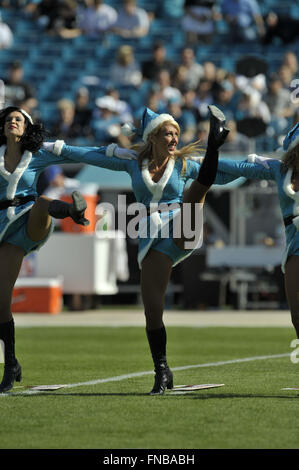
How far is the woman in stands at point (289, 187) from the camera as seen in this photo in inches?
259

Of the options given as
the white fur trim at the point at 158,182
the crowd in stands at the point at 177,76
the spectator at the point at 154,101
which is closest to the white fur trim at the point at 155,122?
the white fur trim at the point at 158,182

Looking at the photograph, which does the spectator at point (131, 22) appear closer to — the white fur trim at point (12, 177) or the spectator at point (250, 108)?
the spectator at point (250, 108)

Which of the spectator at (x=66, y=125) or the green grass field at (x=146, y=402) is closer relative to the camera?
the green grass field at (x=146, y=402)

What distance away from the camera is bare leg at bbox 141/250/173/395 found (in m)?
6.81

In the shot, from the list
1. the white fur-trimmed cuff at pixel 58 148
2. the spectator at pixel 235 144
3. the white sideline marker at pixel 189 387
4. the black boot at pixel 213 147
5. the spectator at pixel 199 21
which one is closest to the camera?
the black boot at pixel 213 147

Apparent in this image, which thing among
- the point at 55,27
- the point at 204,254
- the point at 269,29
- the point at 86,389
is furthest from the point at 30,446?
the point at 55,27

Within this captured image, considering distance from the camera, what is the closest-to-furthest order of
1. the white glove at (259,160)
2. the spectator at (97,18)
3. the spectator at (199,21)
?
the white glove at (259,160)
the spectator at (199,21)
the spectator at (97,18)

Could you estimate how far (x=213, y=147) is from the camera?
6574mm

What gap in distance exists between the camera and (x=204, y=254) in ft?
54.3

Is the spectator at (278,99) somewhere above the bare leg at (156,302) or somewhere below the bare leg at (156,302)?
above

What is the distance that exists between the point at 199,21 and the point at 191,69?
1910 mm

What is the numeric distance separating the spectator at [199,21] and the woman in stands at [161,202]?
44.6 feet
